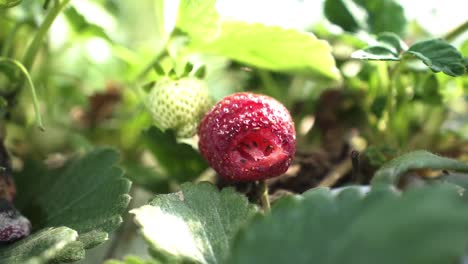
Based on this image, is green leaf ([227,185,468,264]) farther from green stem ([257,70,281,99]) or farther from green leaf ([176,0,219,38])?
green stem ([257,70,281,99])

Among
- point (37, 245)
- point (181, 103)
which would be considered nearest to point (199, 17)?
point (181, 103)

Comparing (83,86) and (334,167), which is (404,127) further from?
(83,86)

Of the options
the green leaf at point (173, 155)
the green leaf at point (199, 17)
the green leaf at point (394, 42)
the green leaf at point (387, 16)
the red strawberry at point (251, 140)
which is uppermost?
the green leaf at point (199, 17)

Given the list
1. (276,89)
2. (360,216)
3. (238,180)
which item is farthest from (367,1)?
(360,216)

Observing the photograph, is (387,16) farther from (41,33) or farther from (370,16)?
(41,33)

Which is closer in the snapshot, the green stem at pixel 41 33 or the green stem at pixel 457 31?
the green stem at pixel 41 33

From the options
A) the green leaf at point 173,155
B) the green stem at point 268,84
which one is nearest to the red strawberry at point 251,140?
the green leaf at point 173,155

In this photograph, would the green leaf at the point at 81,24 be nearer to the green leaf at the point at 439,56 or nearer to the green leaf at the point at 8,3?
the green leaf at the point at 8,3
